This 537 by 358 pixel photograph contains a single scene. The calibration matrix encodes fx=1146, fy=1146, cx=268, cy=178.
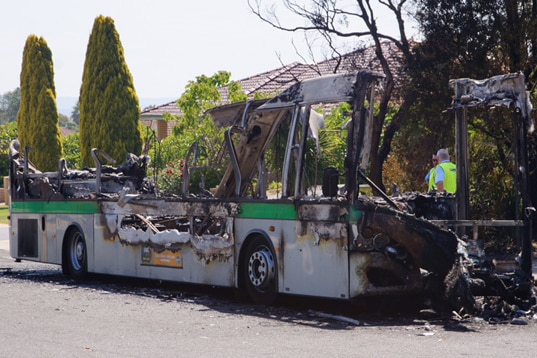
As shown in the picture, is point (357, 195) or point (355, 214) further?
point (357, 195)

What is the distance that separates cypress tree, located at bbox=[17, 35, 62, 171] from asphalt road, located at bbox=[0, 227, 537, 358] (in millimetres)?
27901

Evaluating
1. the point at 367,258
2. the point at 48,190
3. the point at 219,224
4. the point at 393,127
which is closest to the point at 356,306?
the point at 367,258

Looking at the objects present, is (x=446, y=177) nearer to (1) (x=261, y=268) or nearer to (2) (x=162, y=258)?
(1) (x=261, y=268)

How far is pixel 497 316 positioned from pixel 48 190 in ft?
30.6

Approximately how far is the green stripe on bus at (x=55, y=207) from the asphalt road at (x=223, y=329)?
2467mm

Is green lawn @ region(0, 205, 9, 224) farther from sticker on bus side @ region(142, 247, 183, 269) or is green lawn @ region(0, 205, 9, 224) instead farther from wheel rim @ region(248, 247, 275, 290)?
wheel rim @ region(248, 247, 275, 290)

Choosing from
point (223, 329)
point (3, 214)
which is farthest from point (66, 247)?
point (3, 214)

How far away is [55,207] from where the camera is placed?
1892 cm

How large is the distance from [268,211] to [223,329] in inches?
98.4

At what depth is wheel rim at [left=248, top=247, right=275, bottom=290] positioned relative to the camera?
44.8 ft

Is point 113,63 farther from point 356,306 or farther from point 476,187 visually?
point 356,306

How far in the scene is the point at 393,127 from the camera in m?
23.5

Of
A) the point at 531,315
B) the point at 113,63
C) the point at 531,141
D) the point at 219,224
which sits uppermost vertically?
the point at 113,63

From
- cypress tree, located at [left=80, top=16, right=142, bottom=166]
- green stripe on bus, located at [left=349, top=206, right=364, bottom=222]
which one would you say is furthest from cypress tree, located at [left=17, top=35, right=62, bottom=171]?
green stripe on bus, located at [left=349, top=206, right=364, bottom=222]
